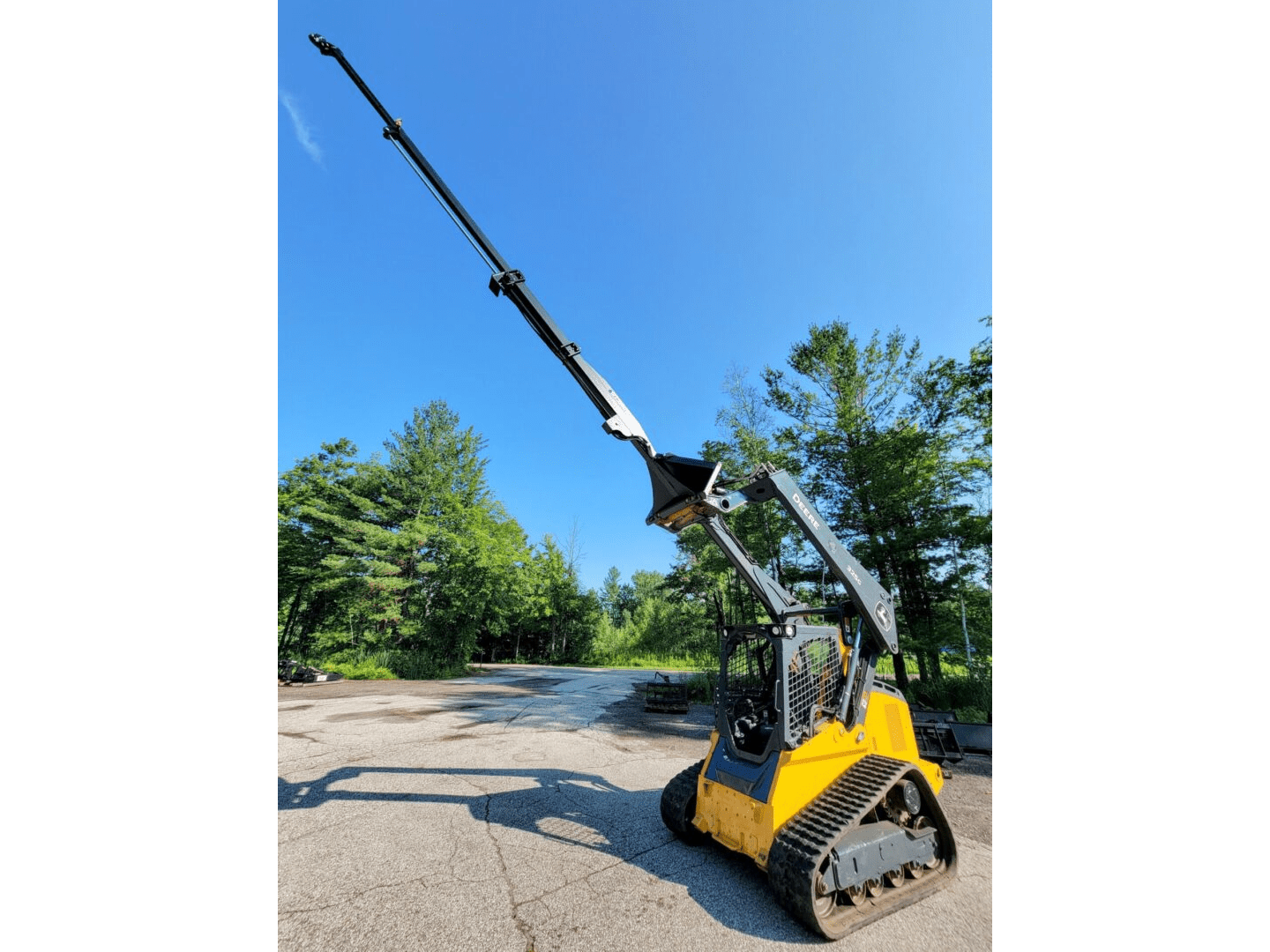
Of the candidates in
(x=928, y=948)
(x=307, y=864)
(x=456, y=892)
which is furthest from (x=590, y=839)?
(x=928, y=948)

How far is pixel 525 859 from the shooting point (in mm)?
4004

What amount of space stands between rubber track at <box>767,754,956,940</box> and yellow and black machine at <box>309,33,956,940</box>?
12 mm

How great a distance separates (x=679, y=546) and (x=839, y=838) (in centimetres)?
1617

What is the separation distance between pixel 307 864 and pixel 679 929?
122 inches

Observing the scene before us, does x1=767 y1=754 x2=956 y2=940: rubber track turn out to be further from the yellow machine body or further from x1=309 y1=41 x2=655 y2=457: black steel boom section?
x1=309 y1=41 x2=655 y2=457: black steel boom section

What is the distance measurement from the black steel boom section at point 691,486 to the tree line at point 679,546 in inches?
16.4

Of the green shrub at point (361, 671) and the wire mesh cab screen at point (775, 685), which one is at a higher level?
the wire mesh cab screen at point (775, 685)

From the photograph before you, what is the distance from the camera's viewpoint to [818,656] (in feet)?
13.6

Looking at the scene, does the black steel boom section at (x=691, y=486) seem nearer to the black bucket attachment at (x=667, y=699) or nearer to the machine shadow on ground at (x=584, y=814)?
the machine shadow on ground at (x=584, y=814)

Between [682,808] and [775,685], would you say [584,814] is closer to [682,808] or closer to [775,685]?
[682,808]

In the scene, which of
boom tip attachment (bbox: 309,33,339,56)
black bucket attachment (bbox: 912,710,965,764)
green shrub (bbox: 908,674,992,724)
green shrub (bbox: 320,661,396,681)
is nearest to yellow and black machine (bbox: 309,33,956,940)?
boom tip attachment (bbox: 309,33,339,56)

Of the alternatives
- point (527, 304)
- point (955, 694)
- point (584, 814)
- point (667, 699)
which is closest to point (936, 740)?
point (584, 814)

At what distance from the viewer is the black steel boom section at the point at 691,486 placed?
397 centimetres

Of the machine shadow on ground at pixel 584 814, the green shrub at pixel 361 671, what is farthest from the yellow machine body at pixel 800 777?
the green shrub at pixel 361 671
